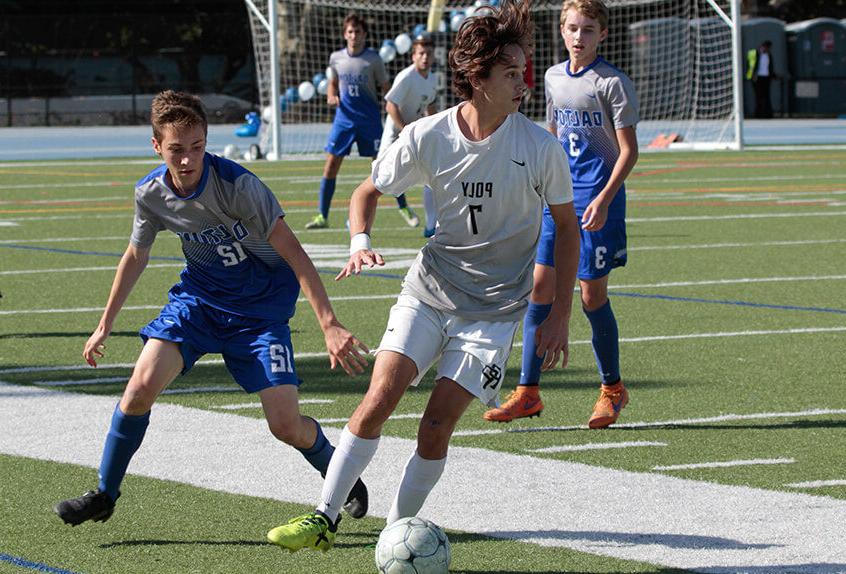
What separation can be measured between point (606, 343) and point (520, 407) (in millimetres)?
587

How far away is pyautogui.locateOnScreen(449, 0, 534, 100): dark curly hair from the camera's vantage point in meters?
5.33

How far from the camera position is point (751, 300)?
11797 millimetres

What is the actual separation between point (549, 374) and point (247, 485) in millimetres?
3059

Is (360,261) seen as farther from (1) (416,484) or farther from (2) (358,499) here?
(2) (358,499)

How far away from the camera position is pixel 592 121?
771 centimetres

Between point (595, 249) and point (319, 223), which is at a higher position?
point (595, 249)

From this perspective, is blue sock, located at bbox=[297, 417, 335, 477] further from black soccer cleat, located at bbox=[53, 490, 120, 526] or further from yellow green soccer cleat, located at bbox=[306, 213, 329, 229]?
yellow green soccer cleat, located at bbox=[306, 213, 329, 229]

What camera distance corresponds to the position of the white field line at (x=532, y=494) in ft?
17.6

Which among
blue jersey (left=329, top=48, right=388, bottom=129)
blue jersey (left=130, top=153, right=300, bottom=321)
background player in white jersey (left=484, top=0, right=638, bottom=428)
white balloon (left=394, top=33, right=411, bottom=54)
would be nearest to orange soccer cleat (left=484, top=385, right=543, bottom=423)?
background player in white jersey (left=484, top=0, right=638, bottom=428)

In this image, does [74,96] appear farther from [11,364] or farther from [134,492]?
[134,492]

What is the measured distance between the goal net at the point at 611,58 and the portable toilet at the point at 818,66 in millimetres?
6806

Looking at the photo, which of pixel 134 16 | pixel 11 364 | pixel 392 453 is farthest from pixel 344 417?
pixel 134 16

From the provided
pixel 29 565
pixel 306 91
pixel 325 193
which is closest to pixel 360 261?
pixel 29 565

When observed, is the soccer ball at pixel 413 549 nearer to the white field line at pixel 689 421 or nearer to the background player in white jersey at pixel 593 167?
the white field line at pixel 689 421
